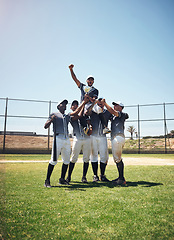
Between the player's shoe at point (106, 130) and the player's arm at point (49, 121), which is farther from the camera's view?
the player's shoe at point (106, 130)

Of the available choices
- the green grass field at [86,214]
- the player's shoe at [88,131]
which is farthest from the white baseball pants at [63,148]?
the green grass field at [86,214]

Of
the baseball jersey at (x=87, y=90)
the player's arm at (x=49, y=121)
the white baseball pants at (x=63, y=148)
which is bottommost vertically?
the white baseball pants at (x=63, y=148)

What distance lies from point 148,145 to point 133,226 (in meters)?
27.6

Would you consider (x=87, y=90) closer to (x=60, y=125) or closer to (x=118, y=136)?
(x=60, y=125)

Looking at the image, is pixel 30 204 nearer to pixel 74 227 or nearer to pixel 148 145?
pixel 74 227

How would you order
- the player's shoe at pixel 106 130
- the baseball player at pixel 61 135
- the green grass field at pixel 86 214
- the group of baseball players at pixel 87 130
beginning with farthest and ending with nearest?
the player's shoe at pixel 106 130 → the group of baseball players at pixel 87 130 → the baseball player at pixel 61 135 → the green grass field at pixel 86 214

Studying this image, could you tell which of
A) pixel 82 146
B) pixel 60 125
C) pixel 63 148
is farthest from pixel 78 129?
pixel 63 148

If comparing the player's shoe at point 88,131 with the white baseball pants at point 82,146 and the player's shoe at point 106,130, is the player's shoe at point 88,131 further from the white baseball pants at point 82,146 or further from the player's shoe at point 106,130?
the player's shoe at point 106,130

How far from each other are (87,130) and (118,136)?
34.7 inches

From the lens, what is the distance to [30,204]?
3.70 m

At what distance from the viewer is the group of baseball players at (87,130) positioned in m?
5.53

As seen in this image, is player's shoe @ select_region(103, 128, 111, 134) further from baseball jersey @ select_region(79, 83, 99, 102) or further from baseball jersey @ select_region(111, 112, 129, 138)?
baseball jersey @ select_region(79, 83, 99, 102)

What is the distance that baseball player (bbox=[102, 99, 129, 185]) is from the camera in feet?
18.3

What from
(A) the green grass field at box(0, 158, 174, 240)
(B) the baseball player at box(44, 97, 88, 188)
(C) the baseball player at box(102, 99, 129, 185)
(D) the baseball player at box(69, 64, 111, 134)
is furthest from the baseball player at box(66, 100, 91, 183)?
(A) the green grass field at box(0, 158, 174, 240)
